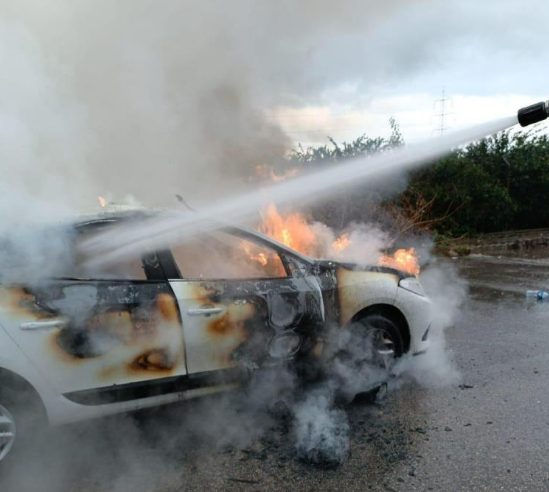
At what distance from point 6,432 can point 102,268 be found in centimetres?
107

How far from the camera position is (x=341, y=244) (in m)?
4.50

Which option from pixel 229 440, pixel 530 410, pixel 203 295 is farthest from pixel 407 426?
pixel 203 295

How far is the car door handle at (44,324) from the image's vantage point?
2580 millimetres

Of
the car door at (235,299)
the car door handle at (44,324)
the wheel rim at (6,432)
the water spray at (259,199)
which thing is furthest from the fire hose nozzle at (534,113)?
the wheel rim at (6,432)

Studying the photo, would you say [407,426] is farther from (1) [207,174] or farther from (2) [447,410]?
(1) [207,174]

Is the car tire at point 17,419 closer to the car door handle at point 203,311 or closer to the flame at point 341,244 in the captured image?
the car door handle at point 203,311

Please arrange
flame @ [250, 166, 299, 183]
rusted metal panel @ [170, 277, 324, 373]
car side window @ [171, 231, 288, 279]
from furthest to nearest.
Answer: flame @ [250, 166, 299, 183]
car side window @ [171, 231, 288, 279]
rusted metal panel @ [170, 277, 324, 373]

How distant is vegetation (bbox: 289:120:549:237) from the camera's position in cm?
955

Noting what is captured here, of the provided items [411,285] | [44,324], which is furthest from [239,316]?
[411,285]

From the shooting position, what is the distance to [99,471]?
2.80 metres

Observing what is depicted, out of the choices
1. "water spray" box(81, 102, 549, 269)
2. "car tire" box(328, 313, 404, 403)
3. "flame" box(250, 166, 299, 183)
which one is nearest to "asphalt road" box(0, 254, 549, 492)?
"car tire" box(328, 313, 404, 403)

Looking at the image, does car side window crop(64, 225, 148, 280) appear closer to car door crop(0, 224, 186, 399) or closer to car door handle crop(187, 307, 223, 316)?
car door crop(0, 224, 186, 399)

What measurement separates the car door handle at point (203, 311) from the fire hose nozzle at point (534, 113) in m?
2.85

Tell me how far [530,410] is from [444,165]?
1154 cm
